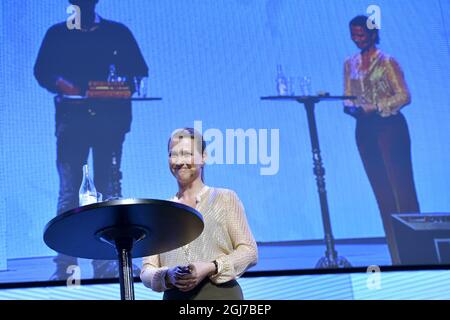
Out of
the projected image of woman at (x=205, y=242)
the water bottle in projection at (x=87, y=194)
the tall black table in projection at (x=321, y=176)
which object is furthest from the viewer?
the tall black table in projection at (x=321, y=176)

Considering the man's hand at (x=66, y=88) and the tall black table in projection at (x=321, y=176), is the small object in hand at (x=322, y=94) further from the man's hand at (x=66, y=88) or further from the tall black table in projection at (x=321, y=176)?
the man's hand at (x=66, y=88)

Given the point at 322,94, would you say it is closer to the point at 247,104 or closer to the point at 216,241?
the point at 247,104

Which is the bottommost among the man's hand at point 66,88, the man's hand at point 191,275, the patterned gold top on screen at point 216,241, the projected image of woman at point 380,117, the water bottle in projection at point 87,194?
the man's hand at point 191,275

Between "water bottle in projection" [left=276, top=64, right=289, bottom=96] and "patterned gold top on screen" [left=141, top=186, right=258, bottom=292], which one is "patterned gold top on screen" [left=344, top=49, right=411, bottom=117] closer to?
"water bottle in projection" [left=276, top=64, right=289, bottom=96]

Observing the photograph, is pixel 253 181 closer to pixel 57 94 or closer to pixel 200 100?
pixel 200 100

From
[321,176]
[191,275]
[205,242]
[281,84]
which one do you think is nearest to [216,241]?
[205,242]

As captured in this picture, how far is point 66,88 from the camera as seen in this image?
131 inches

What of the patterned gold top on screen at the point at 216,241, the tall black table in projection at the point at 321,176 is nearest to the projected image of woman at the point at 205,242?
the patterned gold top on screen at the point at 216,241

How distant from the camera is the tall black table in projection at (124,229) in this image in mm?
1613

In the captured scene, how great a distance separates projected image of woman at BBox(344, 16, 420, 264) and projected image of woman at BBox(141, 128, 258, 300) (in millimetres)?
1249

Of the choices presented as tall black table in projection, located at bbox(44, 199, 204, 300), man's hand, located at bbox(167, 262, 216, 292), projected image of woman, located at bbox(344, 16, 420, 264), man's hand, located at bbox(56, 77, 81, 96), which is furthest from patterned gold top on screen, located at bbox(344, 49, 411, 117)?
tall black table in projection, located at bbox(44, 199, 204, 300)

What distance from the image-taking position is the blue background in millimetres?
3164
